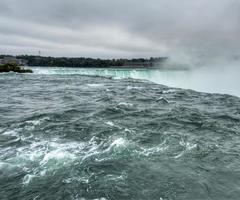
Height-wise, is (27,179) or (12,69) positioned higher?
(27,179)

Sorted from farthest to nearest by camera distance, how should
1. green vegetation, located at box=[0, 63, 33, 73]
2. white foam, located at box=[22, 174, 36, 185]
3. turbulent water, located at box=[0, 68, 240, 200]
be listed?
green vegetation, located at box=[0, 63, 33, 73], white foam, located at box=[22, 174, 36, 185], turbulent water, located at box=[0, 68, 240, 200]

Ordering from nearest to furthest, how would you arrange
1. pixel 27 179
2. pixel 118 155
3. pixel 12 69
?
pixel 27 179 < pixel 118 155 < pixel 12 69

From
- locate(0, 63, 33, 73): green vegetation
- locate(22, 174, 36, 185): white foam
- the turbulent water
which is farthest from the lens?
locate(0, 63, 33, 73): green vegetation

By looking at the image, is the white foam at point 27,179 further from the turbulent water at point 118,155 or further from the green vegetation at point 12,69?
the green vegetation at point 12,69

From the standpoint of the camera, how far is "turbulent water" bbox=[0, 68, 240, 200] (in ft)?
30.9

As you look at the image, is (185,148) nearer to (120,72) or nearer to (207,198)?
(207,198)

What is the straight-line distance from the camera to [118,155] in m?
12.5

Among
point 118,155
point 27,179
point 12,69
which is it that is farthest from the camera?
point 12,69

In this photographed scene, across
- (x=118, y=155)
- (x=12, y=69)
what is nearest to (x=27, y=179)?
(x=118, y=155)

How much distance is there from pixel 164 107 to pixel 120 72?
6202 cm

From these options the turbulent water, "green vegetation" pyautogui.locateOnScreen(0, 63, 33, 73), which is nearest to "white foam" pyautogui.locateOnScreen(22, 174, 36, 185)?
the turbulent water

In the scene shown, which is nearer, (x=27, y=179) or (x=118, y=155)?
(x=27, y=179)

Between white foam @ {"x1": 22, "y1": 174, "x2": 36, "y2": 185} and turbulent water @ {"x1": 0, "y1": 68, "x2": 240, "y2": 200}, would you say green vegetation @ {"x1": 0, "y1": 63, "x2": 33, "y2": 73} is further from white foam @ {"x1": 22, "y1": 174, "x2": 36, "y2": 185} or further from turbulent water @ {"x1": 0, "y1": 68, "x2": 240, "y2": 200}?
white foam @ {"x1": 22, "y1": 174, "x2": 36, "y2": 185}

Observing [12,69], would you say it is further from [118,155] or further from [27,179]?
[27,179]
